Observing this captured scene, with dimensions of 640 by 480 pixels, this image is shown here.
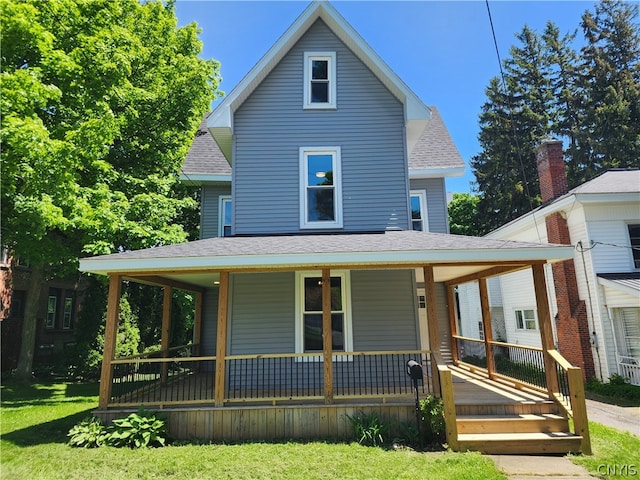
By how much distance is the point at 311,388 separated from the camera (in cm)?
824

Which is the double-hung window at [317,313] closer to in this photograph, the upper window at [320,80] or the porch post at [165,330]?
the porch post at [165,330]

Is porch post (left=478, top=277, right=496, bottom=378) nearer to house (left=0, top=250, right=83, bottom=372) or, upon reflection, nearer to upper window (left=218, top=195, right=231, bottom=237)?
upper window (left=218, top=195, right=231, bottom=237)

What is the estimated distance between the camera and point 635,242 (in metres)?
12.5

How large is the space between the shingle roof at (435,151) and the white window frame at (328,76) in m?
3.71

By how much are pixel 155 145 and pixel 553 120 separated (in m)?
31.8

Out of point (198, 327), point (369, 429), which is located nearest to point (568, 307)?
point (369, 429)

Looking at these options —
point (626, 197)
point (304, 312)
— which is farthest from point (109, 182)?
point (626, 197)

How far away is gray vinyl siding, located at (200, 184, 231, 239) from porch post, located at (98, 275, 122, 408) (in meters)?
5.11

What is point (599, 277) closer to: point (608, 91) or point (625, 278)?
point (625, 278)

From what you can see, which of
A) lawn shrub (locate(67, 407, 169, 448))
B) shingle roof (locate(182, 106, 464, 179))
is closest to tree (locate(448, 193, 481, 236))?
shingle roof (locate(182, 106, 464, 179))

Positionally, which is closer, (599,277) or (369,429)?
(369,429)

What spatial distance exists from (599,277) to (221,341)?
11877 mm

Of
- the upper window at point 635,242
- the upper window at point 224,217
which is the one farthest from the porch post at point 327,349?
the upper window at point 635,242

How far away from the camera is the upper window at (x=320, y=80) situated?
9812mm
